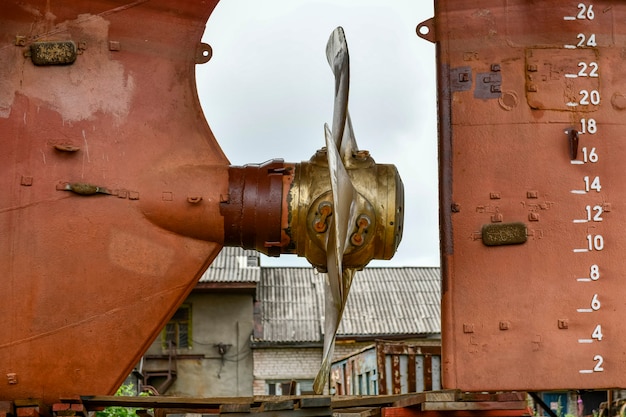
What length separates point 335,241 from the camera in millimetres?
5820

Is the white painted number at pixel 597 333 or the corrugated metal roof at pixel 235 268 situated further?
the corrugated metal roof at pixel 235 268

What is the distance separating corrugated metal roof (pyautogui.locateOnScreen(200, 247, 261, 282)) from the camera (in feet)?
77.4

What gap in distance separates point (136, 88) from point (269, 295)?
19014 mm

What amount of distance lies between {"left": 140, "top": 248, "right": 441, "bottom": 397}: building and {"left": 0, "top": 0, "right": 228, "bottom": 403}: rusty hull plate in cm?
1697

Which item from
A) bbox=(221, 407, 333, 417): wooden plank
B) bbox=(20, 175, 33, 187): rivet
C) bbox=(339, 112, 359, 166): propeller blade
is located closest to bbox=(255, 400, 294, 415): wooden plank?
bbox=(221, 407, 333, 417): wooden plank

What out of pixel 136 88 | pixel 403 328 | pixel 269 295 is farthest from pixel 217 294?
pixel 136 88

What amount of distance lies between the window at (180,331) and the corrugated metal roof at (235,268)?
1.17 metres

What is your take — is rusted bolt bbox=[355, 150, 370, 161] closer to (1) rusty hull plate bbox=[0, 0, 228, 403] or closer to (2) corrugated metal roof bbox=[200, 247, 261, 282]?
(1) rusty hull plate bbox=[0, 0, 228, 403]

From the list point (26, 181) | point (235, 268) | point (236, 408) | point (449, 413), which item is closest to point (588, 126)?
point (449, 413)

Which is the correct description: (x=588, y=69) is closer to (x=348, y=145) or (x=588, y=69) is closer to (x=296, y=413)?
(x=348, y=145)

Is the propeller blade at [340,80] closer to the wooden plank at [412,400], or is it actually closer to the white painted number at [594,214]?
the wooden plank at [412,400]

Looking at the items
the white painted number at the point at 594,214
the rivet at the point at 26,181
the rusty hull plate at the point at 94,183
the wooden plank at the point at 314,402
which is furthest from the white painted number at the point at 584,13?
the rivet at the point at 26,181

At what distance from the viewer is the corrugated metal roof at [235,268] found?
77.4ft

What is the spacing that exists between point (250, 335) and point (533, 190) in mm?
17862
